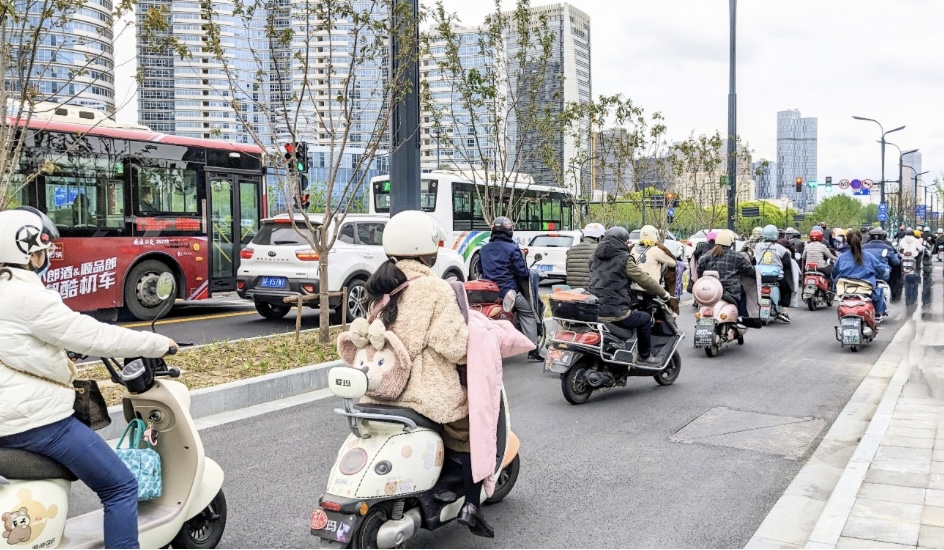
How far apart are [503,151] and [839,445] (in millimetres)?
10351

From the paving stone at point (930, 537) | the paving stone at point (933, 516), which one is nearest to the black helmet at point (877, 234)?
the paving stone at point (933, 516)

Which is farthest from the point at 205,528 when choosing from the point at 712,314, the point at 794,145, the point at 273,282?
the point at 794,145

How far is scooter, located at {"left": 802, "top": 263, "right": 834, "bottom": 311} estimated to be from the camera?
55.7ft

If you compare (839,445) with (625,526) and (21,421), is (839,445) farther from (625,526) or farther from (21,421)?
(21,421)

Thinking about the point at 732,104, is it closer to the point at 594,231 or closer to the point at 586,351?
the point at 594,231

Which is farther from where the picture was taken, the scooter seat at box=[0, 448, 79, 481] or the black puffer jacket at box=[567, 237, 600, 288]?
the black puffer jacket at box=[567, 237, 600, 288]

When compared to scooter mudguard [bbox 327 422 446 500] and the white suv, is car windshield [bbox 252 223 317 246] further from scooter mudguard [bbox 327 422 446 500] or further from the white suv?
scooter mudguard [bbox 327 422 446 500]

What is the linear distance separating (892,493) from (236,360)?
6.44 m

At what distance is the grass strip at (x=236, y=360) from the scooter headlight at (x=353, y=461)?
3.91 m

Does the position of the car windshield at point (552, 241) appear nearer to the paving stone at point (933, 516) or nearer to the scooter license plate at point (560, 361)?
the scooter license plate at point (560, 361)

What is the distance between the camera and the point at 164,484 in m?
3.76

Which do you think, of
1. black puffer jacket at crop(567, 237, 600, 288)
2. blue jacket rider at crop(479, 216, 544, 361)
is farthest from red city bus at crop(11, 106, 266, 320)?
black puffer jacket at crop(567, 237, 600, 288)

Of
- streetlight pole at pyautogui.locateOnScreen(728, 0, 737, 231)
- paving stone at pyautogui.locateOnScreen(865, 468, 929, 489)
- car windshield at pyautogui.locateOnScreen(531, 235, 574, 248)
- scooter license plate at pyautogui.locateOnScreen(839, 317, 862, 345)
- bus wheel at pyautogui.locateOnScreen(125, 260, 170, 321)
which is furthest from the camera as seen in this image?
car windshield at pyautogui.locateOnScreen(531, 235, 574, 248)

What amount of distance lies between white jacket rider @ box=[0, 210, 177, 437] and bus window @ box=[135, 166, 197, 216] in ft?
35.1
